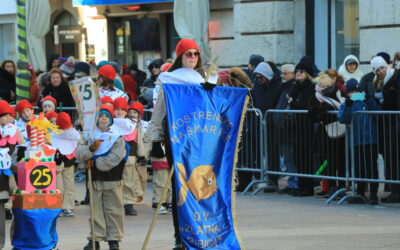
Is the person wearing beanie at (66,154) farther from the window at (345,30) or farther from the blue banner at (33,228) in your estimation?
the window at (345,30)

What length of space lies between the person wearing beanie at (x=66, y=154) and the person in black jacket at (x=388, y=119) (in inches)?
163

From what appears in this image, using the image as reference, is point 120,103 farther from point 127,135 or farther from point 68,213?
point 68,213

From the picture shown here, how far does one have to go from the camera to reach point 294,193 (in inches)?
599

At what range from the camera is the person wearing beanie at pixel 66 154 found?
1266 centimetres

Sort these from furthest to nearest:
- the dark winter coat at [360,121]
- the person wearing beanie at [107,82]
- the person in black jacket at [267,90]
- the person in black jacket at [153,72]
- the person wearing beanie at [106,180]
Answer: the person in black jacket at [153,72] < the person in black jacket at [267,90] < the person wearing beanie at [107,82] < the dark winter coat at [360,121] < the person wearing beanie at [106,180]

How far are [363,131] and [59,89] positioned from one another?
6.17 metres

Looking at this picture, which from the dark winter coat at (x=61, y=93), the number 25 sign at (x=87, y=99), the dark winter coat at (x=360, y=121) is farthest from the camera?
the dark winter coat at (x=61, y=93)

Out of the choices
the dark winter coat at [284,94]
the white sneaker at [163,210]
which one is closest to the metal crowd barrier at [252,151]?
the dark winter coat at [284,94]

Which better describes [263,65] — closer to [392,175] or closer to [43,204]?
[392,175]

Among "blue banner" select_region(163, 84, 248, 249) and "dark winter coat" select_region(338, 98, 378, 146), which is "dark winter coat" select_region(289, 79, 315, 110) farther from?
"blue banner" select_region(163, 84, 248, 249)

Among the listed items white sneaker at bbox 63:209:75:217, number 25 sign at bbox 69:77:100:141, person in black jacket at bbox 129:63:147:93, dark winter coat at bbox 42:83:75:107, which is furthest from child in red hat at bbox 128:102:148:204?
person in black jacket at bbox 129:63:147:93

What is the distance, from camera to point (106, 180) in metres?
10.6

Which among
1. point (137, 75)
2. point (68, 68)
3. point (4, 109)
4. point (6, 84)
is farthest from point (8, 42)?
point (4, 109)

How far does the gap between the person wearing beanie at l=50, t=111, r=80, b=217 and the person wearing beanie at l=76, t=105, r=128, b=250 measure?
5.66 feet
